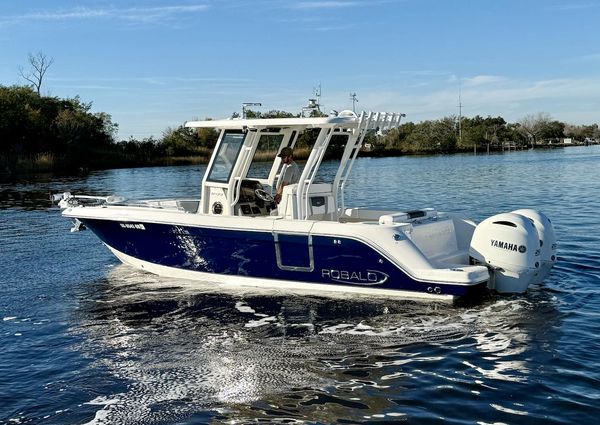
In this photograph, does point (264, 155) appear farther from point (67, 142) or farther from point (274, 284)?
point (67, 142)

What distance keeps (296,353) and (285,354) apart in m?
0.13

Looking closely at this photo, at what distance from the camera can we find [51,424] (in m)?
5.68

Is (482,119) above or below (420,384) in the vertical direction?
above

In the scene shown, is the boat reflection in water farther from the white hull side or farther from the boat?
the boat

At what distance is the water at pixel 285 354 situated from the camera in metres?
5.78

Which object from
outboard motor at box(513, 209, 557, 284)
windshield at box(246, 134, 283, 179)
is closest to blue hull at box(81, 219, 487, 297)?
outboard motor at box(513, 209, 557, 284)

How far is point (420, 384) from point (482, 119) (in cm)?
13733

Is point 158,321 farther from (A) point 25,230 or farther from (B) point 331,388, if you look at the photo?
(A) point 25,230

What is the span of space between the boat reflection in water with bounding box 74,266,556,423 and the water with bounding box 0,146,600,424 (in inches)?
0.9

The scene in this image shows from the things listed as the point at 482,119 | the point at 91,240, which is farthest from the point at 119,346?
the point at 482,119

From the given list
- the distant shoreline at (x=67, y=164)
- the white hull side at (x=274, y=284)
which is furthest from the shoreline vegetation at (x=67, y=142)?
the white hull side at (x=274, y=284)

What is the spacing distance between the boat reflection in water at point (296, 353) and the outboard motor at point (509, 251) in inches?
12.3

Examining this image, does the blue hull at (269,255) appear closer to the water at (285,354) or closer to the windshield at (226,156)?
the water at (285,354)

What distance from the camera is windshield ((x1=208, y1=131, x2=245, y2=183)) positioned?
34.9 feet
